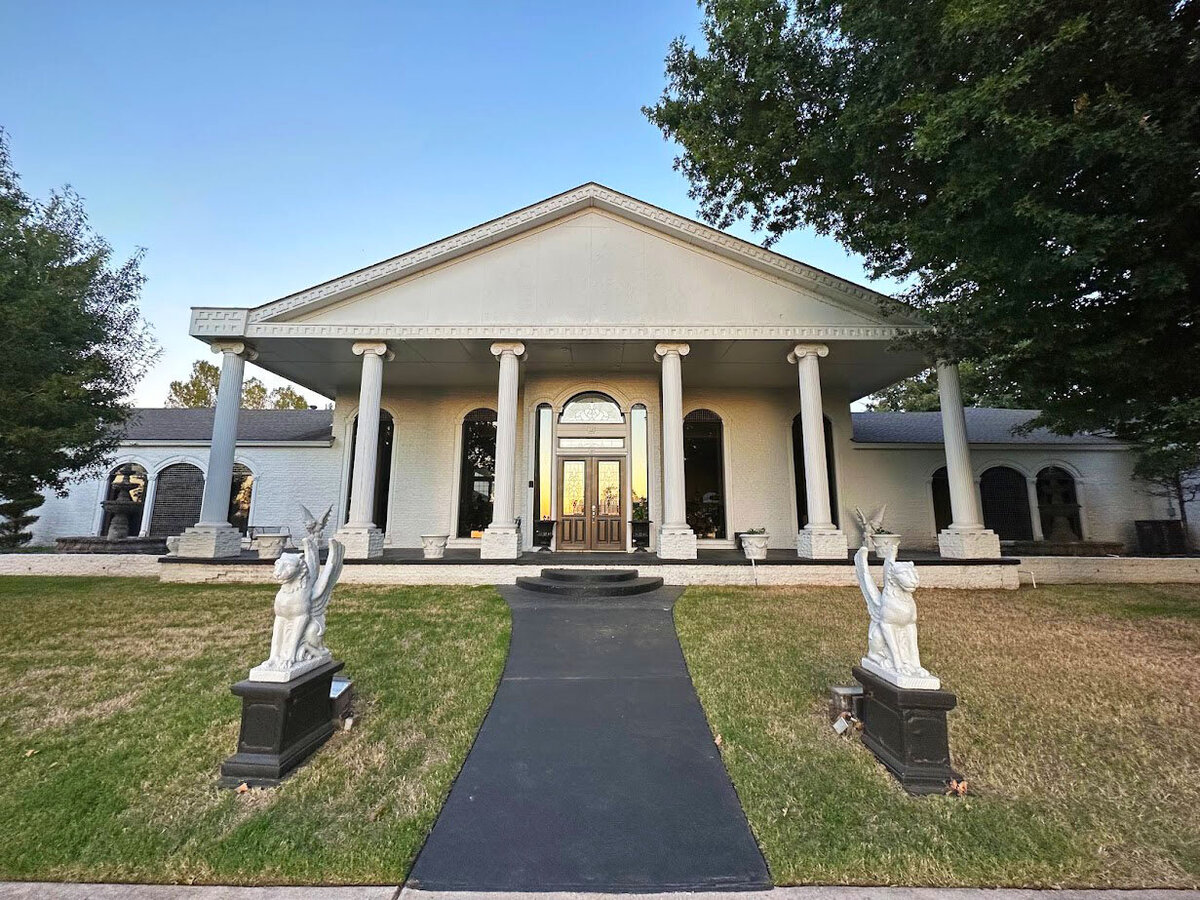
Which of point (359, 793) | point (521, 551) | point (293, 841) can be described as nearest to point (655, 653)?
point (359, 793)

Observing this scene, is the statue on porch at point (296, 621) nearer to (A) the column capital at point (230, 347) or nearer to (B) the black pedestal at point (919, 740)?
(B) the black pedestal at point (919, 740)

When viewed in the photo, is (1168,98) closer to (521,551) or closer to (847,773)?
(847,773)

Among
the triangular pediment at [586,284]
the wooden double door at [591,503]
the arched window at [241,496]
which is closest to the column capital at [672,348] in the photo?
the triangular pediment at [586,284]

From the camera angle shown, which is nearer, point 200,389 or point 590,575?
point 590,575

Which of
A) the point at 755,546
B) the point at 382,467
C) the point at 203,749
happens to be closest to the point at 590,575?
the point at 755,546

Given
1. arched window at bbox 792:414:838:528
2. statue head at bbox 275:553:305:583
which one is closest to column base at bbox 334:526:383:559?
statue head at bbox 275:553:305:583

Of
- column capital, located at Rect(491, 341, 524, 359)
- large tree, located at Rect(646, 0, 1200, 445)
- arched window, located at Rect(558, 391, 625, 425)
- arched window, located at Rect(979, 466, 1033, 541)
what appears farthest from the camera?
arched window, located at Rect(979, 466, 1033, 541)

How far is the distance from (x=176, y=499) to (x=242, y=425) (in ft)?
9.50

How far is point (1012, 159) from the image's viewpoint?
619cm

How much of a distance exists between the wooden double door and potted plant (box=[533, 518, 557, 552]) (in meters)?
0.20

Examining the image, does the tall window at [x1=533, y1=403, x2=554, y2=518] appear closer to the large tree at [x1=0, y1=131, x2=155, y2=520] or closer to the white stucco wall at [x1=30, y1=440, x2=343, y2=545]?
the white stucco wall at [x1=30, y1=440, x2=343, y2=545]

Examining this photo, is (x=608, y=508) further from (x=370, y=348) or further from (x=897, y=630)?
(x=897, y=630)

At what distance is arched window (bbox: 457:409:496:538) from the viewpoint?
13.3 metres

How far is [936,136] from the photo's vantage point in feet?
20.2
